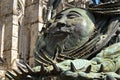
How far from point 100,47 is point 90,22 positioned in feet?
0.63

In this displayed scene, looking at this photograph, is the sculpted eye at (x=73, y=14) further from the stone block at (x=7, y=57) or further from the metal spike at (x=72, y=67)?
the stone block at (x=7, y=57)

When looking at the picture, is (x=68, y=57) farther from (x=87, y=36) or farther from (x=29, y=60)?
(x=29, y=60)

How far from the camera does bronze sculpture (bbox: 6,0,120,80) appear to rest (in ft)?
9.23

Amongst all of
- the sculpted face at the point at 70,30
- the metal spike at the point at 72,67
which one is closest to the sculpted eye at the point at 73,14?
the sculpted face at the point at 70,30

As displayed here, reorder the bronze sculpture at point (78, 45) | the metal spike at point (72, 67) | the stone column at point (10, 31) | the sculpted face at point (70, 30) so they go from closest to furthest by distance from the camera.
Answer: the metal spike at point (72, 67)
the bronze sculpture at point (78, 45)
the sculpted face at point (70, 30)
the stone column at point (10, 31)

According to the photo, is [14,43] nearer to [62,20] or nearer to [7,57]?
[7,57]

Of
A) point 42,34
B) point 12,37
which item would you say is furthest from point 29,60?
point 42,34

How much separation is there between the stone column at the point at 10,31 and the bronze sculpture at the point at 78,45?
2543 centimetres

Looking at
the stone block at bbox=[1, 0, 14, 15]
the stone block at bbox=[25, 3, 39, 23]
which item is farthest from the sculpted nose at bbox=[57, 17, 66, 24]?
the stone block at bbox=[25, 3, 39, 23]

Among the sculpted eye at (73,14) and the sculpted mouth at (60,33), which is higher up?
the sculpted eye at (73,14)

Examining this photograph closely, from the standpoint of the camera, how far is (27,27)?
32.1 meters

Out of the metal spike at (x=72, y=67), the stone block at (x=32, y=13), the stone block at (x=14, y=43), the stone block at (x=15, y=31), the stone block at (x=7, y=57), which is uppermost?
the stone block at (x=32, y=13)

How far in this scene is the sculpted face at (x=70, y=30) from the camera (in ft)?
10.0

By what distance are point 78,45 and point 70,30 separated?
0.12 meters
